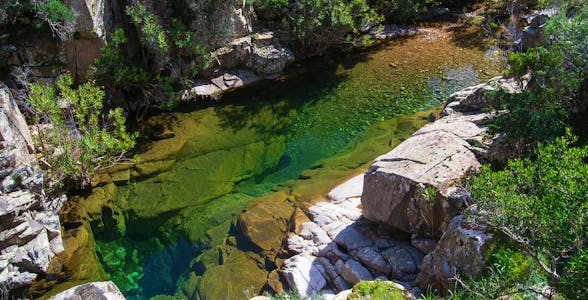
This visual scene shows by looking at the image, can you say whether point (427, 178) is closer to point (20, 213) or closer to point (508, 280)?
point (508, 280)

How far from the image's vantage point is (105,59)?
15.4 m

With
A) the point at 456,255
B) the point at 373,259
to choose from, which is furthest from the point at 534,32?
the point at 456,255

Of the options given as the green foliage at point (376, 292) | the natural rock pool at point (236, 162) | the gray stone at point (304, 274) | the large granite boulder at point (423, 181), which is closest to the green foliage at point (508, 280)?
the green foliage at point (376, 292)

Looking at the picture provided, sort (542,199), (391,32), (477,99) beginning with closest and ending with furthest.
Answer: (542,199)
(477,99)
(391,32)

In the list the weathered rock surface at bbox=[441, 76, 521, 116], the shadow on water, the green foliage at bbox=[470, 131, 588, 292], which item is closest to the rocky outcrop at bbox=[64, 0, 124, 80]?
the weathered rock surface at bbox=[441, 76, 521, 116]

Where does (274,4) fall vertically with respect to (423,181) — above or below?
above

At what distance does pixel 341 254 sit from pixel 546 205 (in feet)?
18.4

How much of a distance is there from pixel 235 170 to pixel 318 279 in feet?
19.3

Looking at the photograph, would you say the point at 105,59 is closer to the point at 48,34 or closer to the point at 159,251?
the point at 48,34

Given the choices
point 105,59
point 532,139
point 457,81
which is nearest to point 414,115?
point 457,81

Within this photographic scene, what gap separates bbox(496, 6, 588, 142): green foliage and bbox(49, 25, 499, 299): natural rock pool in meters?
5.72

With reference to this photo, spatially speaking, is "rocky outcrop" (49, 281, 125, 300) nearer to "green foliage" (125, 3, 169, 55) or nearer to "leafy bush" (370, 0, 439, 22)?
"green foliage" (125, 3, 169, 55)

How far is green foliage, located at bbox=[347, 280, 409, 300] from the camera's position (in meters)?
7.32

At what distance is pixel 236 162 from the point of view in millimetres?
15375
